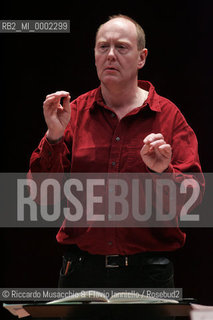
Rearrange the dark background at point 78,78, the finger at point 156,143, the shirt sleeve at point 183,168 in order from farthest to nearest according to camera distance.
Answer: the dark background at point 78,78 < the shirt sleeve at point 183,168 < the finger at point 156,143

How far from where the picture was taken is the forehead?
197cm

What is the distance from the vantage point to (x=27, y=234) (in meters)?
2.92

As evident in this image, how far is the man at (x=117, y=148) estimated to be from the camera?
1.81m

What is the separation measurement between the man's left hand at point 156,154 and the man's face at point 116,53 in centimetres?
36

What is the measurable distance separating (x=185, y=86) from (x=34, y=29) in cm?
84

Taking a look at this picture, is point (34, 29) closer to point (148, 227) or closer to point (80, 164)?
point (80, 164)

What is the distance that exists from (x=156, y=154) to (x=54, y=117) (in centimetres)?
38

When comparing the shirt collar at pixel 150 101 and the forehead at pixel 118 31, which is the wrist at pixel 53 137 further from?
the forehead at pixel 118 31

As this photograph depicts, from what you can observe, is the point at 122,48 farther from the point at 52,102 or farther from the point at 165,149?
the point at 165,149

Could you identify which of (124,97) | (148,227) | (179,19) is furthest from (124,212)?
(179,19)

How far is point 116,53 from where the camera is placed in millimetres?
1958

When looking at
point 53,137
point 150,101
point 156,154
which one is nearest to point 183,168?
point 156,154

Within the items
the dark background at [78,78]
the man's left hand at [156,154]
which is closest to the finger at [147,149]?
the man's left hand at [156,154]

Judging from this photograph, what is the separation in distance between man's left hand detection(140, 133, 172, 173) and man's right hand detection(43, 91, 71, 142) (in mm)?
311
